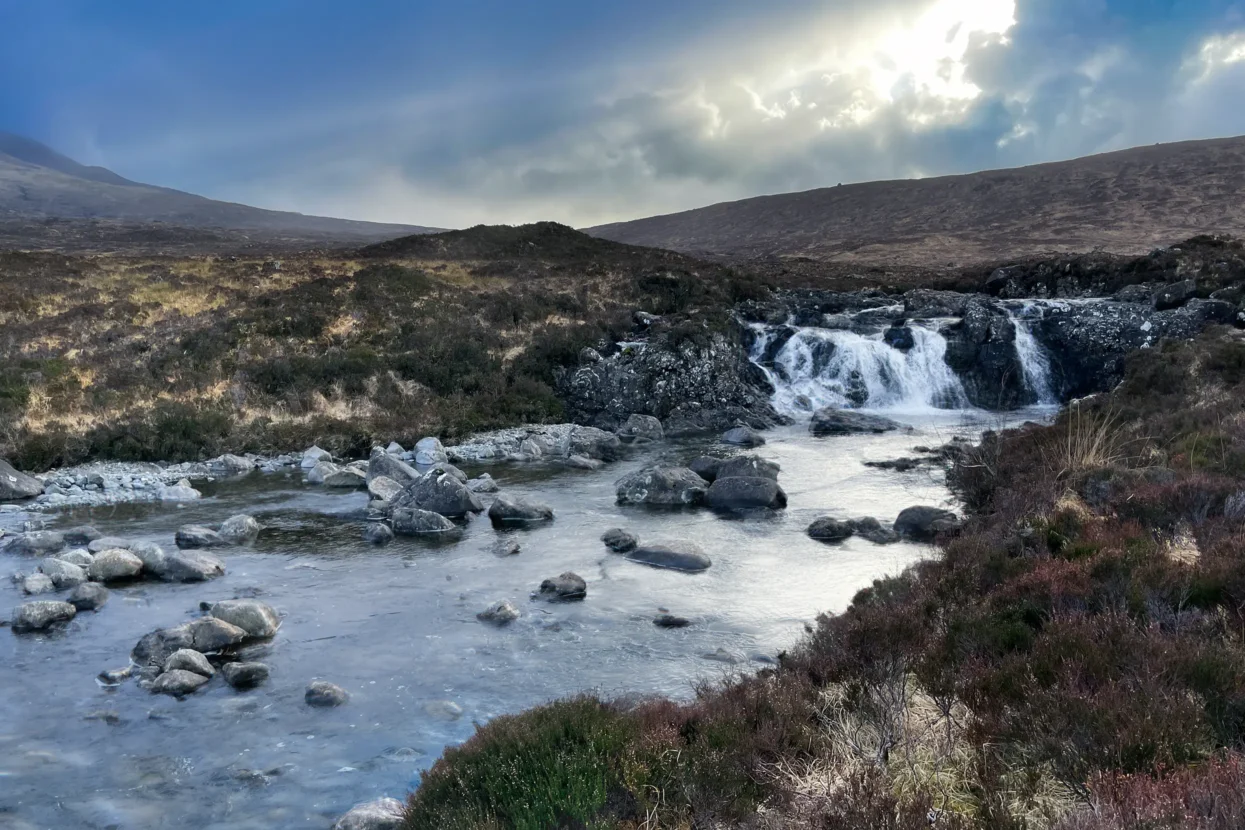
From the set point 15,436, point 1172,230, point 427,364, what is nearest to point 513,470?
point 427,364

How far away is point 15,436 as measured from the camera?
21.7 m

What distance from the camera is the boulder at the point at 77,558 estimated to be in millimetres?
13750

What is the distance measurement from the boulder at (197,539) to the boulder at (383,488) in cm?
380

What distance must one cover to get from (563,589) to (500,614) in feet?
4.33

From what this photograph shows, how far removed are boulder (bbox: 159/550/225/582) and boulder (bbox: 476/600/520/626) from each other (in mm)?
5364

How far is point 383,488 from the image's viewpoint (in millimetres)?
19297

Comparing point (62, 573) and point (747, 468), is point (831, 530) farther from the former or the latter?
point (62, 573)

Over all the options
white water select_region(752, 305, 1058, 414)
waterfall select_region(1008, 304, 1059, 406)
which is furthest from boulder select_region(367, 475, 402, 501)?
waterfall select_region(1008, 304, 1059, 406)

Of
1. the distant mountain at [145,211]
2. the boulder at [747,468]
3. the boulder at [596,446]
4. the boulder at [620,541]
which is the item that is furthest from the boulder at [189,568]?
the distant mountain at [145,211]

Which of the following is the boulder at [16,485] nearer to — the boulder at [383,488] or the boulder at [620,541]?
the boulder at [383,488]

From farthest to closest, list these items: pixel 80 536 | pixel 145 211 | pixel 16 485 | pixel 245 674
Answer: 1. pixel 145 211
2. pixel 16 485
3. pixel 80 536
4. pixel 245 674

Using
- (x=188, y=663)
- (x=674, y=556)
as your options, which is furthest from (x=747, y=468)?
(x=188, y=663)

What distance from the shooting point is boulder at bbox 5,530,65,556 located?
48.8 feet

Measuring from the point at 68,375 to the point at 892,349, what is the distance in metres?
31.7
